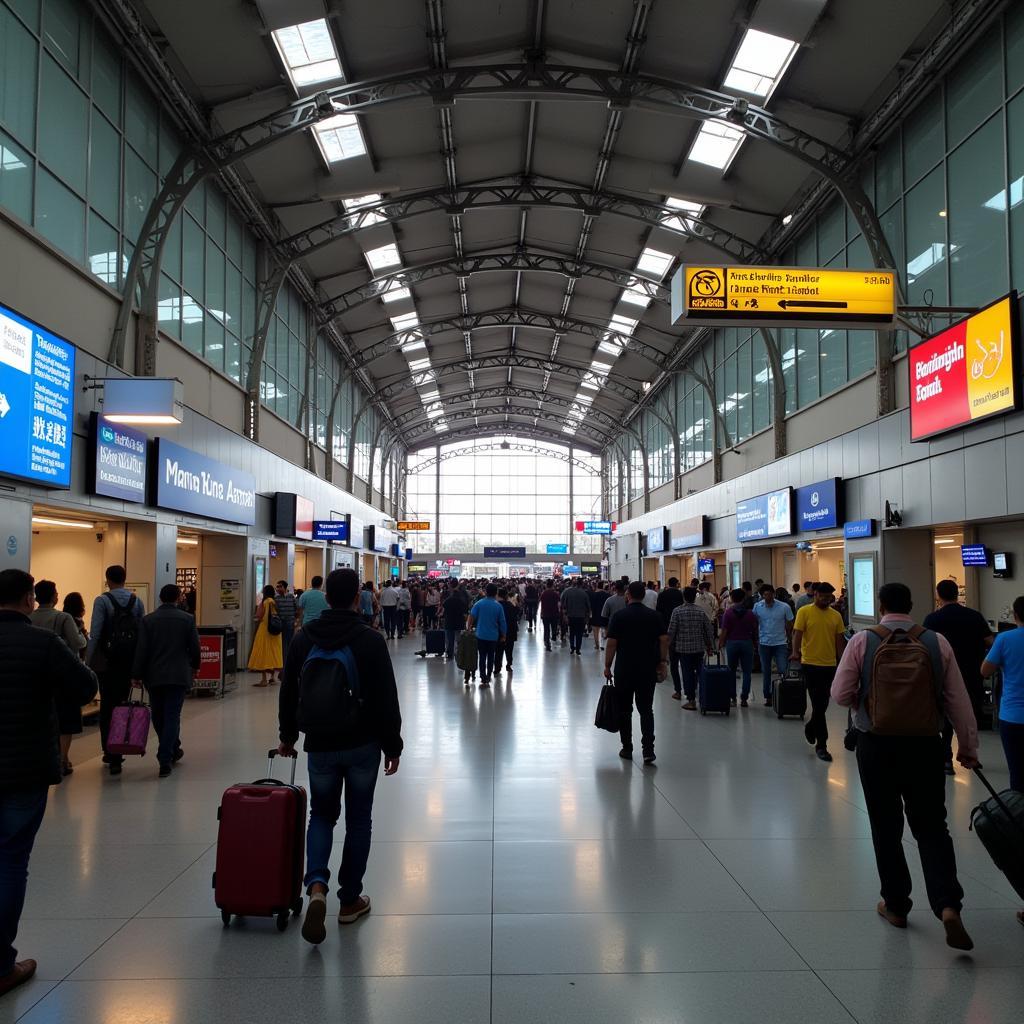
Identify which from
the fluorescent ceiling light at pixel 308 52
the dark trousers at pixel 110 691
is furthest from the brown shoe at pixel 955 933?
the fluorescent ceiling light at pixel 308 52

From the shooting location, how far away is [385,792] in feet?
23.3

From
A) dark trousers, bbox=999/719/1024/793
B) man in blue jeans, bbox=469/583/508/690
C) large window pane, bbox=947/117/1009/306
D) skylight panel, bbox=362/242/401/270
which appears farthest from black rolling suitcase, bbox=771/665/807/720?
skylight panel, bbox=362/242/401/270

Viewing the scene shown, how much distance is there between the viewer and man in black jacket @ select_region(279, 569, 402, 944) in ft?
13.8

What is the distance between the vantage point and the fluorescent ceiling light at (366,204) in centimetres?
1877

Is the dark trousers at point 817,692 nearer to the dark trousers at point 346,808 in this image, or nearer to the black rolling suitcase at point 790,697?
the black rolling suitcase at point 790,697

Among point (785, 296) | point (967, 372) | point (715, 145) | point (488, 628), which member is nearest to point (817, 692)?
point (785, 296)

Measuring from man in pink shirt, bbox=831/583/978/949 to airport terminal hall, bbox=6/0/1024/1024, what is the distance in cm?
2

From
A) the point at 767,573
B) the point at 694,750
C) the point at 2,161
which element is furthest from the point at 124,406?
the point at 767,573

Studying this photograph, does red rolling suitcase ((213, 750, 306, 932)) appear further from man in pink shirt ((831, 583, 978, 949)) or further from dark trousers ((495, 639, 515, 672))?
dark trousers ((495, 639, 515, 672))

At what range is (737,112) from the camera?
13.8m

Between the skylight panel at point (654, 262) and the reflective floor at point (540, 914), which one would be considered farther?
the skylight panel at point (654, 262)

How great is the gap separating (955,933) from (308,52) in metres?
13.6

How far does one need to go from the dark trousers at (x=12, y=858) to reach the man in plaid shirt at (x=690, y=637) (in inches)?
348

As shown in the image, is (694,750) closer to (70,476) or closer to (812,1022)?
(812,1022)
